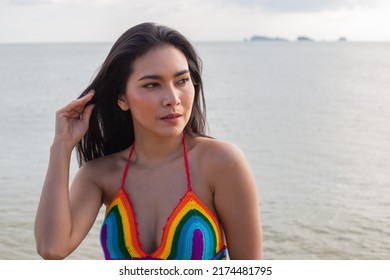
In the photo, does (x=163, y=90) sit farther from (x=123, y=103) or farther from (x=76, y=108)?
(x=76, y=108)

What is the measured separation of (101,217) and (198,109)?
6862 mm

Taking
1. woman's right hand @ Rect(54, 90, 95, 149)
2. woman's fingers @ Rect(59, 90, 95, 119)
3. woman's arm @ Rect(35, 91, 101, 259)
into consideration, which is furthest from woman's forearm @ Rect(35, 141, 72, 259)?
woman's fingers @ Rect(59, 90, 95, 119)

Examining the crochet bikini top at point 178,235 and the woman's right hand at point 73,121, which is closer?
the crochet bikini top at point 178,235

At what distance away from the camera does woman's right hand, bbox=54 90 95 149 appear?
319 cm

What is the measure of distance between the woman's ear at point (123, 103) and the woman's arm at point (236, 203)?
1.72 ft

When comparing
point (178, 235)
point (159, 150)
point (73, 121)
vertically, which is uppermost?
point (73, 121)

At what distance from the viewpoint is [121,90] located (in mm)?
3205

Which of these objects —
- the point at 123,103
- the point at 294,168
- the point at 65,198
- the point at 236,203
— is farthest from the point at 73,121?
the point at 294,168

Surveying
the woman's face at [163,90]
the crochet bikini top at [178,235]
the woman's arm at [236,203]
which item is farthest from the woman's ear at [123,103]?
the woman's arm at [236,203]

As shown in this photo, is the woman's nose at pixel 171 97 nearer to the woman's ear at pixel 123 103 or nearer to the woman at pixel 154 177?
the woman at pixel 154 177

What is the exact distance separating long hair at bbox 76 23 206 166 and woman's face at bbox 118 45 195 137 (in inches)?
2.0

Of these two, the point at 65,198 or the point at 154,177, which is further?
the point at 154,177

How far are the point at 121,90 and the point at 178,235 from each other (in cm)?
78

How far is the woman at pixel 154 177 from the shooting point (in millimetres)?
2965
